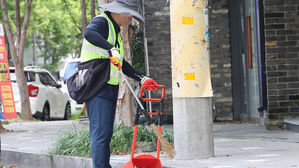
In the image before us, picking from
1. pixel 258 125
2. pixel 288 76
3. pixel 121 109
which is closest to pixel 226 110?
pixel 258 125

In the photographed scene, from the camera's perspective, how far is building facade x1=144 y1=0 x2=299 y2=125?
35.9 feet

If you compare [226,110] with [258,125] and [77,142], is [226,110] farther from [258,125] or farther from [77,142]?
[77,142]

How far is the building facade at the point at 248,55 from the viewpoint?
431 inches

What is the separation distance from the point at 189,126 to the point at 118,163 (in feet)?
2.95

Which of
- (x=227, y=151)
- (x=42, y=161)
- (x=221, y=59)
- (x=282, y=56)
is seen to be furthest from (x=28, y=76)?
(x=227, y=151)

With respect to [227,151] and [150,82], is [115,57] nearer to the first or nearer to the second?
[150,82]

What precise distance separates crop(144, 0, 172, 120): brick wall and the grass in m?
4.50

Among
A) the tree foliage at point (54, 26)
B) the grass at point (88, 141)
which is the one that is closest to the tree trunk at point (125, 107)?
the grass at point (88, 141)

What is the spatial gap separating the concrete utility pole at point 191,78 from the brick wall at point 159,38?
5916 millimetres

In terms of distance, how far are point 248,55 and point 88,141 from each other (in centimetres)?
526

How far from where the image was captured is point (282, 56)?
1097 cm

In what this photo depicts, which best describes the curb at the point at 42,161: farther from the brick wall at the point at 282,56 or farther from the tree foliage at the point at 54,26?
the tree foliage at the point at 54,26

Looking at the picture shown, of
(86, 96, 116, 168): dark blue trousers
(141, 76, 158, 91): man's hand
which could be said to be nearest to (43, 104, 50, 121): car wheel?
(141, 76, 158, 91): man's hand

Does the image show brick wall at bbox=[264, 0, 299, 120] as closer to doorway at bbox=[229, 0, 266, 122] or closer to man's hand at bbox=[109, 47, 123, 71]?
doorway at bbox=[229, 0, 266, 122]
